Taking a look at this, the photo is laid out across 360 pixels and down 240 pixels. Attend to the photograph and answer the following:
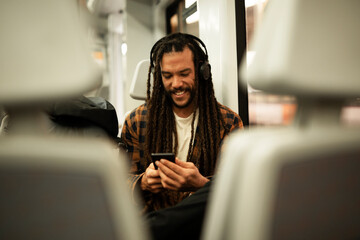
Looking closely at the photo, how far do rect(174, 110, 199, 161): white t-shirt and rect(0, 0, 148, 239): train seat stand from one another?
117 centimetres

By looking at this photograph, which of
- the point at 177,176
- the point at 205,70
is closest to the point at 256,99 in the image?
the point at 205,70

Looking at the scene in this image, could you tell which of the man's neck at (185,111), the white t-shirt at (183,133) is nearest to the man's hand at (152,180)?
the white t-shirt at (183,133)

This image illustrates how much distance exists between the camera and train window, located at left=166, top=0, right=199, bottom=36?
2.21 m

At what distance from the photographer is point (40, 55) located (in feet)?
1.29

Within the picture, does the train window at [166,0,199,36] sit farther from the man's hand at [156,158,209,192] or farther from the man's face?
the man's hand at [156,158,209,192]

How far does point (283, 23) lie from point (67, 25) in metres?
0.34

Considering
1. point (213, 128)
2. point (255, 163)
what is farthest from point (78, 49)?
point (213, 128)

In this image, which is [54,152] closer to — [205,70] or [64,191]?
[64,191]

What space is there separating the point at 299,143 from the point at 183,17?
2.41 m

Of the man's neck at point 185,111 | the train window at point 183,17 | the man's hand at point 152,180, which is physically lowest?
the man's hand at point 152,180

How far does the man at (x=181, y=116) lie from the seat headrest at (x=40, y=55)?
3.82 feet

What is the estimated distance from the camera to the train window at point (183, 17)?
2.21 m

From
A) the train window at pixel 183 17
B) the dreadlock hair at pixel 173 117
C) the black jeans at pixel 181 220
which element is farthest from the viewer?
the train window at pixel 183 17

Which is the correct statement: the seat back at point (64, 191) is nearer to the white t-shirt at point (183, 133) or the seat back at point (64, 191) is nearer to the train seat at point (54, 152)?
the train seat at point (54, 152)
